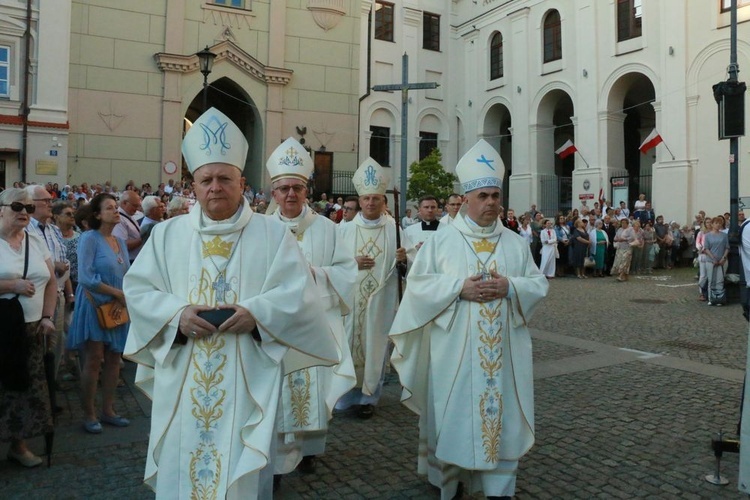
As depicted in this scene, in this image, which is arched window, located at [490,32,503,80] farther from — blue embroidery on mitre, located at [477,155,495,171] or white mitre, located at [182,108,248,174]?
white mitre, located at [182,108,248,174]

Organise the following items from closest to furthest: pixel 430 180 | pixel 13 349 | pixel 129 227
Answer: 1. pixel 13 349
2. pixel 129 227
3. pixel 430 180

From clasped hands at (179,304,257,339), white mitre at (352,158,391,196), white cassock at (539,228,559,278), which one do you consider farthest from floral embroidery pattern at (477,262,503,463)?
white cassock at (539,228,559,278)

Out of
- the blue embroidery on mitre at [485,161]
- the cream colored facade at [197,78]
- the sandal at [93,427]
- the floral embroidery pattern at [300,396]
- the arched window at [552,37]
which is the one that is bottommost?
the sandal at [93,427]

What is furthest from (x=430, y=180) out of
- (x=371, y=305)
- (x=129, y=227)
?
(x=371, y=305)

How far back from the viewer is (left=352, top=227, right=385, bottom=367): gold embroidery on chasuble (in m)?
6.04

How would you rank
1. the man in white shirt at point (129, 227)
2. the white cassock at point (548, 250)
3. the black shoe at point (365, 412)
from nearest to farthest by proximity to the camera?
1. the black shoe at point (365, 412)
2. the man in white shirt at point (129, 227)
3. the white cassock at point (548, 250)

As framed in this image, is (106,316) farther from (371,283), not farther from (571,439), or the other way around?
(571,439)

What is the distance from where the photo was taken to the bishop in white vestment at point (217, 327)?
2883 millimetres

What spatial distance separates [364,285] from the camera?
6.18 m

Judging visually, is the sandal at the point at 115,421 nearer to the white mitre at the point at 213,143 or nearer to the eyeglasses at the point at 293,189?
the eyeglasses at the point at 293,189

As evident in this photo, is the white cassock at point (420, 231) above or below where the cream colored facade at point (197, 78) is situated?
below

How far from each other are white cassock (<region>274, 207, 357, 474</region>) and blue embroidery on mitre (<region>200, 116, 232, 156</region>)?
1.23 meters

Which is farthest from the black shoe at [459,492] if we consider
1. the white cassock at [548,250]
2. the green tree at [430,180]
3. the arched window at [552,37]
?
the arched window at [552,37]

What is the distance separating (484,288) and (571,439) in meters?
2.03
